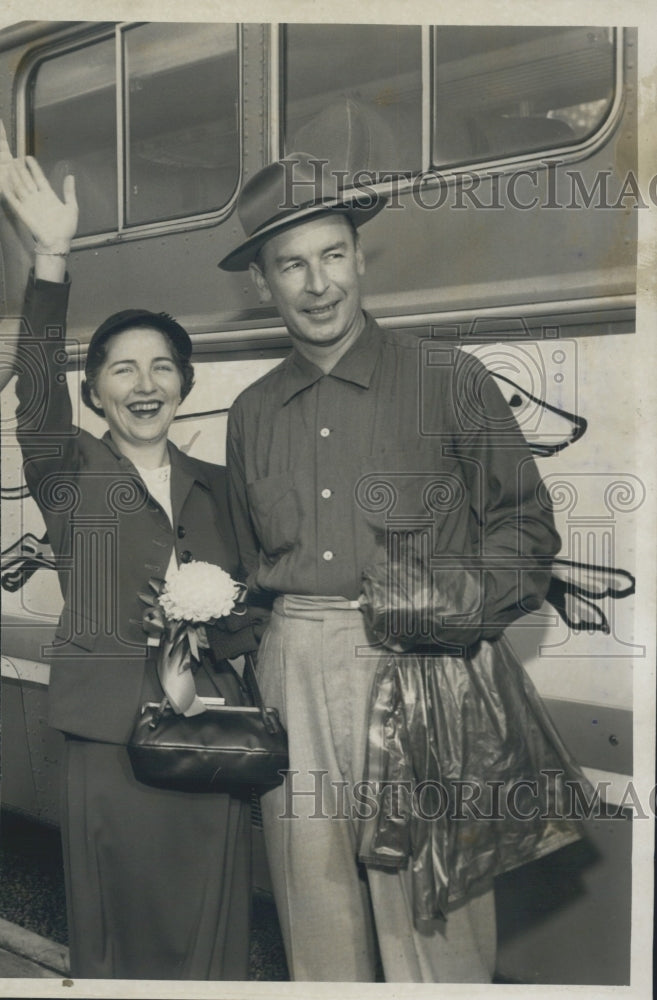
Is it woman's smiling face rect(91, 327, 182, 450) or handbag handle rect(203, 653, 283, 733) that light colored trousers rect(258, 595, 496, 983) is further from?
woman's smiling face rect(91, 327, 182, 450)

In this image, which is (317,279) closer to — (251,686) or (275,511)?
(275,511)

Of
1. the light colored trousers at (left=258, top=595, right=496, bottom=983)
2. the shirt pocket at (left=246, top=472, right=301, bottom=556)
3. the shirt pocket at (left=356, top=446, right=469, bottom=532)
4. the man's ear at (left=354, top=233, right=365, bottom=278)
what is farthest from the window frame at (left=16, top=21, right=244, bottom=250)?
the light colored trousers at (left=258, top=595, right=496, bottom=983)

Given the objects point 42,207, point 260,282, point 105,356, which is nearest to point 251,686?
point 105,356

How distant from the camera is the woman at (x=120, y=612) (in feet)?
9.87

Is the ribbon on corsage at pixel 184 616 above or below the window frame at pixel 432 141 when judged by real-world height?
below

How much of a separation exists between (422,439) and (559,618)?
604mm

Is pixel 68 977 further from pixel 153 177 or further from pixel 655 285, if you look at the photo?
pixel 655 285

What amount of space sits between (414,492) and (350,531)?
0.20 meters

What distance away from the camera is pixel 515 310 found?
9.21 ft

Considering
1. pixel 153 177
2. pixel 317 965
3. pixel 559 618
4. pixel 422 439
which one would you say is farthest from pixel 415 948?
pixel 153 177

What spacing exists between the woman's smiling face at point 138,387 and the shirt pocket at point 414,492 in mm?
620

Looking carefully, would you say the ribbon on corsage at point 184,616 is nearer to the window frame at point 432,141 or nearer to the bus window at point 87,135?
the bus window at point 87,135

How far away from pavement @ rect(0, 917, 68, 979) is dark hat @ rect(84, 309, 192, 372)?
1752 mm

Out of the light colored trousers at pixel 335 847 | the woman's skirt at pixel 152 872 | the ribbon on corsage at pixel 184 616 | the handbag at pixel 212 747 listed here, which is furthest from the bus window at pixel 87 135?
the woman's skirt at pixel 152 872
